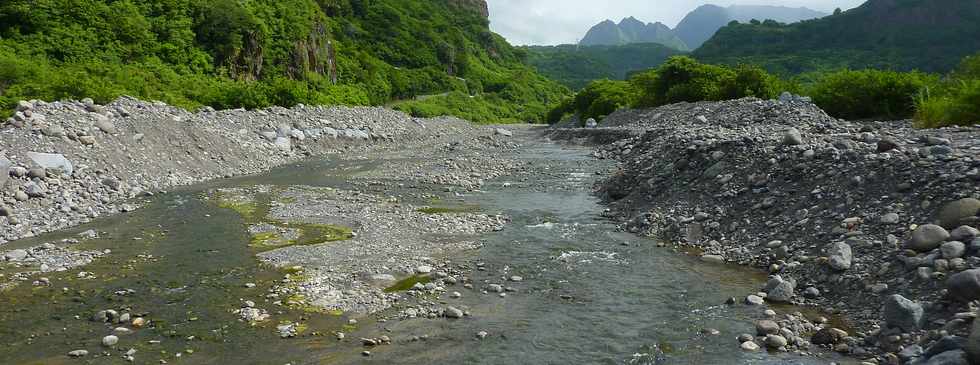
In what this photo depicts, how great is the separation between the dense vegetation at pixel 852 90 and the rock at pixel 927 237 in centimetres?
1270

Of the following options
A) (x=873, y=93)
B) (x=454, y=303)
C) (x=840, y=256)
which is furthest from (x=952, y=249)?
(x=873, y=93)

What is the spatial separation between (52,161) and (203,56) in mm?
33836

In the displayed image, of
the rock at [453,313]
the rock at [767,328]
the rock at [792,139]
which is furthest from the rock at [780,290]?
the rock at [792,139]

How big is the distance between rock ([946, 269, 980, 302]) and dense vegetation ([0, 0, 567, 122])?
2845 cm

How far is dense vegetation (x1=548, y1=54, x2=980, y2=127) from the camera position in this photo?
65.3 feet

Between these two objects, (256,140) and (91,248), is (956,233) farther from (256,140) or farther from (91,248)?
(256,140)

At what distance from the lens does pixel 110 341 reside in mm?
7742

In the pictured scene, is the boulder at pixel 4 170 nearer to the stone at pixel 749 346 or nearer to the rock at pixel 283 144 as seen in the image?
the rock at pixel 283 144

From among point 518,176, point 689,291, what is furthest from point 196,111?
point 689,291

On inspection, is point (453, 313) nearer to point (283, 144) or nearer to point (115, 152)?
point (115, 152)

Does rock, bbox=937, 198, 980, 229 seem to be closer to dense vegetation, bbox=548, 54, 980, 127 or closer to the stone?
the stone

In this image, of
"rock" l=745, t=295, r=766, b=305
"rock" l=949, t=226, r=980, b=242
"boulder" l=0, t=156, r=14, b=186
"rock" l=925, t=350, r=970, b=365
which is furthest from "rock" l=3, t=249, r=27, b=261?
"rock" l=949, t=226, r=980, b=242

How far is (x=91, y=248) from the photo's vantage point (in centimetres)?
1243

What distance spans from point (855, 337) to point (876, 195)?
4291mm
